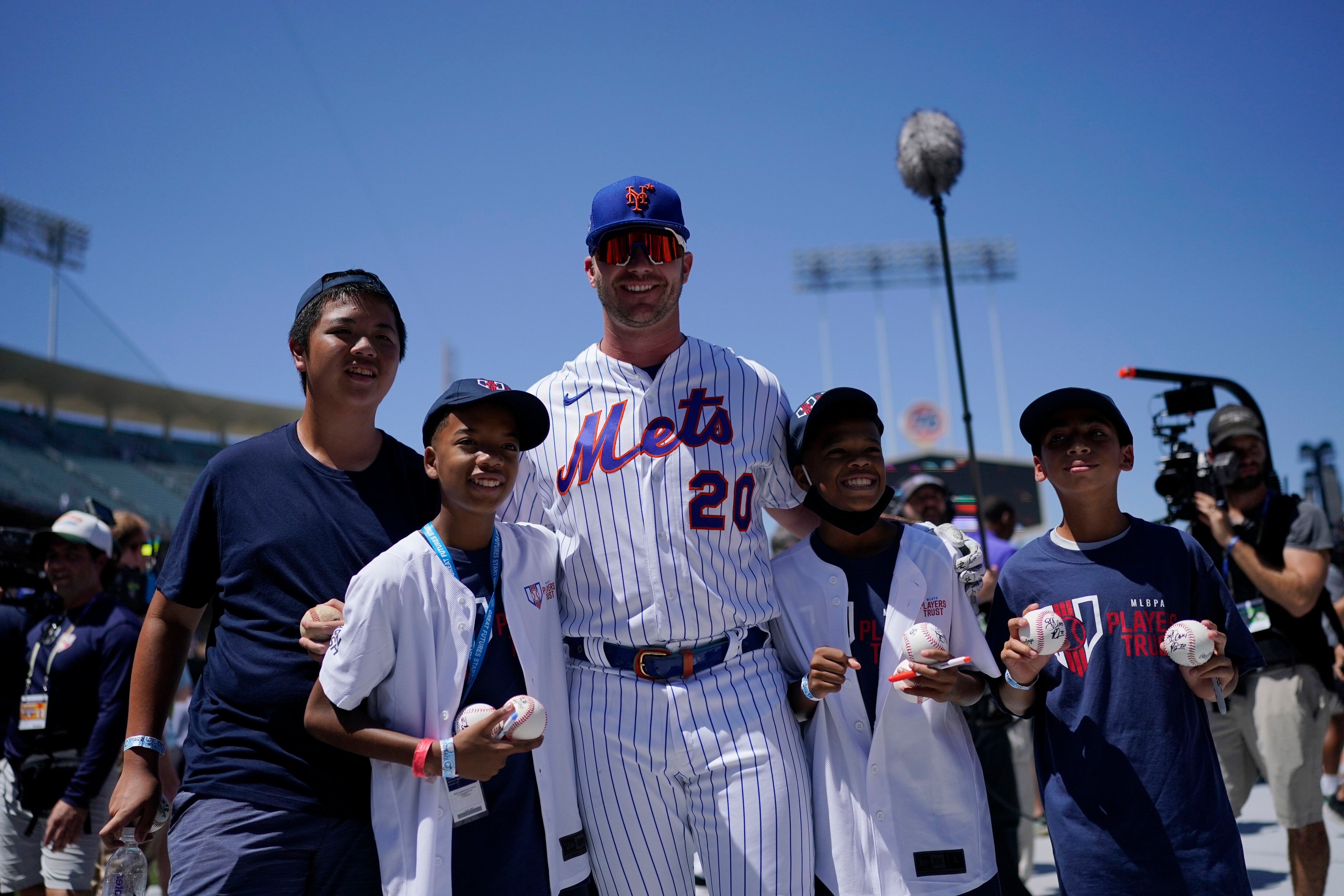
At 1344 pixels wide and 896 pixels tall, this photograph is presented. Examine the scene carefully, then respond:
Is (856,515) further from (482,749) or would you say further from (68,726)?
(68,726)

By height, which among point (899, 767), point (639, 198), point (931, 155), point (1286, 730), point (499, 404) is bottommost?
point (1286, 730)

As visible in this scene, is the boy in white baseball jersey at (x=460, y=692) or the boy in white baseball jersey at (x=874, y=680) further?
the boy in white baseball jersey at (x=874, y=680)

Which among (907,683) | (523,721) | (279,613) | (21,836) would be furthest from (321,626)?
(21,836)

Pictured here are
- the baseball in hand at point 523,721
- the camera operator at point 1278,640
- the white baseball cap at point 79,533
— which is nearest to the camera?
the baseball in hand at point 523,721

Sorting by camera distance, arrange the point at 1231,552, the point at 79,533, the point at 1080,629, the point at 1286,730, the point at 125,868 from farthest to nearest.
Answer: the point at 79,533 < the point at 1286,730 < the point at 1231,552 < the point at 1080,629 < the point at 125,868

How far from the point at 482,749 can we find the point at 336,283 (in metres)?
→ 1.59

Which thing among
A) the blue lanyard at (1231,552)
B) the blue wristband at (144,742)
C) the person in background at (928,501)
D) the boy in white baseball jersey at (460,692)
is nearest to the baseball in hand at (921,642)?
the boy in white baseball jersey at (460,692)

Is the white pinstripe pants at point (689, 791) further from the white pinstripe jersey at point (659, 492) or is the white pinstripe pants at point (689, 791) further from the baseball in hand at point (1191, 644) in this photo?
the baseball in hand at point (1191, 644)

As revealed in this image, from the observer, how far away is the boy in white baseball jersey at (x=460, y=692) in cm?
245

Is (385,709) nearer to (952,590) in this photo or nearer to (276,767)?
(276,767)

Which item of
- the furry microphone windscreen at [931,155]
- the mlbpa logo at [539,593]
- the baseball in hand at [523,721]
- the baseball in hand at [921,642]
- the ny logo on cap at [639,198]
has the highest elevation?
the furry microphone windscreen at [931,155]

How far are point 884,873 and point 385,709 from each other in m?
1.53

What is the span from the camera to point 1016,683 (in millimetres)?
2979

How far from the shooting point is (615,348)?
3330 mm
